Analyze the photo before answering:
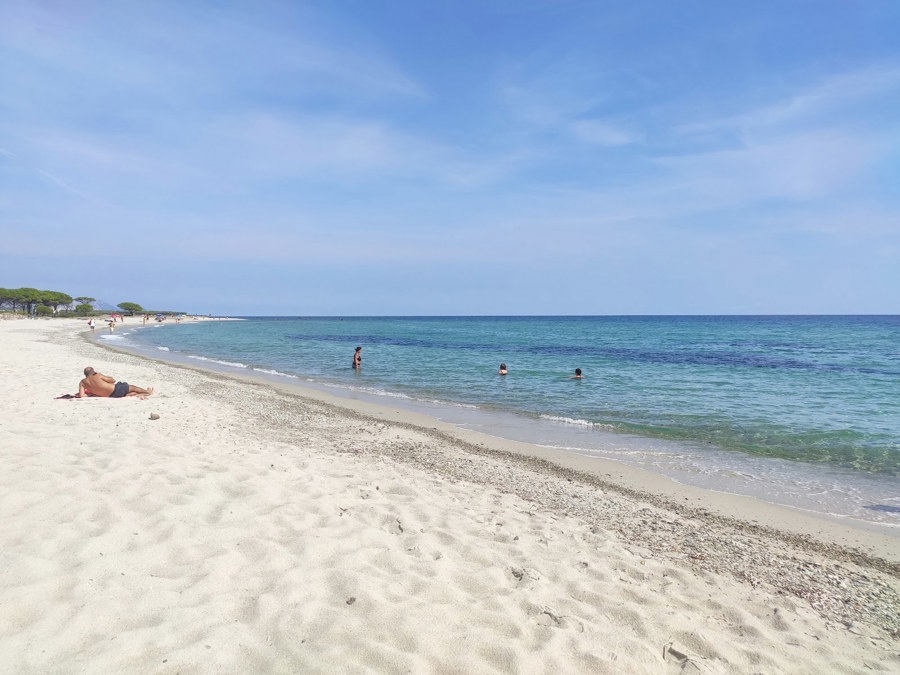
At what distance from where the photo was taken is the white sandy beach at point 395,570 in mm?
3205

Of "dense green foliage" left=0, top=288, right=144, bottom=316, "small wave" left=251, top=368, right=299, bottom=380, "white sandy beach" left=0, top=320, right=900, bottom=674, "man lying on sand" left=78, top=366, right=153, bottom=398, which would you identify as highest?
"dense green foliage" left=0, top=288, right=144, bottom=316

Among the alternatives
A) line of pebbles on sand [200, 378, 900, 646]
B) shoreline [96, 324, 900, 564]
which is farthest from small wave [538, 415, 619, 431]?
line of pebbles on sand [200, 378, 900, 646]

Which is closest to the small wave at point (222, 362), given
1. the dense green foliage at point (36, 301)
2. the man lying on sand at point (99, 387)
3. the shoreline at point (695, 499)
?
the man lying on sand at point (99, 387)

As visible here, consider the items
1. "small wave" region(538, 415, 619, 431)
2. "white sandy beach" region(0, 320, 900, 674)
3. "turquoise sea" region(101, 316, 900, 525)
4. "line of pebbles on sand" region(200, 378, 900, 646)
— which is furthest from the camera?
"small wave" region(538, 415, 619, 431)

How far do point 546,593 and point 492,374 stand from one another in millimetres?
19698

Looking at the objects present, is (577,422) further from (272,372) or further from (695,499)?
(272,372)

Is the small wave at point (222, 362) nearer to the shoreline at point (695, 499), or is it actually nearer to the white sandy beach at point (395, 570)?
the shoreline at point (695, 499)

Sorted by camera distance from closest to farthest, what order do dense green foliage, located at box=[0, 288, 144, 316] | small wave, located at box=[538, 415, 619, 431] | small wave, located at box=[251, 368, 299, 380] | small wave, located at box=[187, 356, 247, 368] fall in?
1. small wave, located at box=[538, 415, 619, 431]
2. small wave, located at box=[251, 368, 299, 380]
3. small wave, located at box=[187, 356, 247, 368]
4. dense green foliage, located at box=[0, 288, 144, 316]

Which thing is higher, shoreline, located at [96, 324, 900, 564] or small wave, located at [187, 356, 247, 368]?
shoreline, located at [96, 324, 900, 564]

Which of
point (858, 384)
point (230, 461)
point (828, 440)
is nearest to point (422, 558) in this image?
point (230, 461)

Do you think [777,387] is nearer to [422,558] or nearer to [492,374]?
[492,374]

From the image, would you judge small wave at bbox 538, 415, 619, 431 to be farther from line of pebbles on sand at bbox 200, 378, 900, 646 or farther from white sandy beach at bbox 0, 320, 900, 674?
white sandy beach at bbox 0, 320, 900, 674

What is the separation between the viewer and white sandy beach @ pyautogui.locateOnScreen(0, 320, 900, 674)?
321cm

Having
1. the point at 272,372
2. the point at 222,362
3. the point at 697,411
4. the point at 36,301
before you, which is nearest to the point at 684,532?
the point at 697,411
